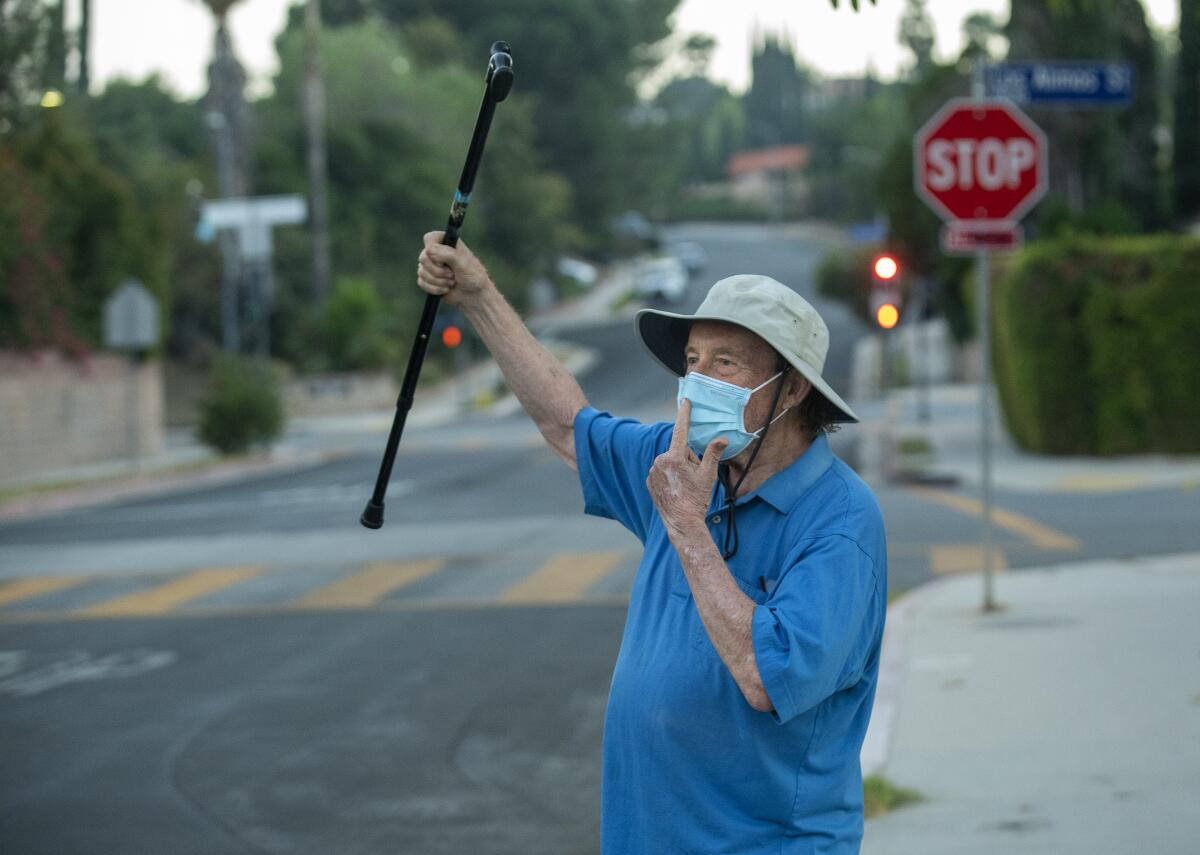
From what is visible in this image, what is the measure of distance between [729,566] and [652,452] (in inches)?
20.7

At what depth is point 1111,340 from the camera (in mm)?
22766

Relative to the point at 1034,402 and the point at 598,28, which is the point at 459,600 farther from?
the point at 598,28

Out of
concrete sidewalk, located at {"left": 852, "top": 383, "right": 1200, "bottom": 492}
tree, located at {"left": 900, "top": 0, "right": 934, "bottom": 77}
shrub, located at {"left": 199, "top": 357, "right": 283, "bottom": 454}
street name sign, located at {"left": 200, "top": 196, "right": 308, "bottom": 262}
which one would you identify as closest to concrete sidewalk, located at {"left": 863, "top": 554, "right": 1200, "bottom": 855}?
concrete sidewalk, located at {"left": 852, "top": 383, "right": 1200, "bottom": 492}

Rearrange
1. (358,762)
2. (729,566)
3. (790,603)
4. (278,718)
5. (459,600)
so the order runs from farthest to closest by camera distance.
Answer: (459,600)
(278,718)
(358,762)
(729,566)
(790,603)

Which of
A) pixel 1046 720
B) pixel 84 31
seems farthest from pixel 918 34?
pixel 1046 720

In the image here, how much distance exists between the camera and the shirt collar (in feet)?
10.8

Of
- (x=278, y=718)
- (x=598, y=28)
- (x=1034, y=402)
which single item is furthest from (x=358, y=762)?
(x=598, y=28)

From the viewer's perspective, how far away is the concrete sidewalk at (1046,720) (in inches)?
244

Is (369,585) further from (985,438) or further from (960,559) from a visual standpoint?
(985,438)

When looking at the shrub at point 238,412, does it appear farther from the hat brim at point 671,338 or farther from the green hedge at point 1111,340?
the hat brim at point 671,338

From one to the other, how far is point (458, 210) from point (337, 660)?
275 inches

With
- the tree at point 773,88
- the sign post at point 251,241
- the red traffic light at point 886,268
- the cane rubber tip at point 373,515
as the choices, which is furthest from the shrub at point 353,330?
the tree at point 773,88

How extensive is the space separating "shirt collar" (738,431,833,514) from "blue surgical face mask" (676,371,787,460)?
9 cm

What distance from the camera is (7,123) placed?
31719 mm
